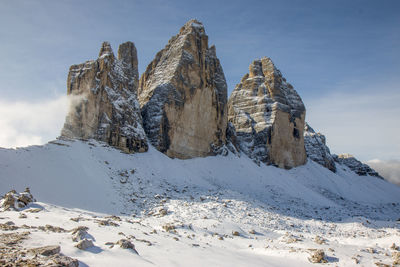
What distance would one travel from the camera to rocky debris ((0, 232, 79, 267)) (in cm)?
479

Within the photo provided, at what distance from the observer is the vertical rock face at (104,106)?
24789 millimetres

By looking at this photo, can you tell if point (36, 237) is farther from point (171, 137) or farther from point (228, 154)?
point (228, 154)

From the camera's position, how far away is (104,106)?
85.5 feet

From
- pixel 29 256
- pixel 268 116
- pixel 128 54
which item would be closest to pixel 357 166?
pixel 268 116

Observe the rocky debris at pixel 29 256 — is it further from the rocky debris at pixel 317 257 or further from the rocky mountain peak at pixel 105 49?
the rocky mountain peak at pixel 105 49

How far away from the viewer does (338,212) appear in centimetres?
2838

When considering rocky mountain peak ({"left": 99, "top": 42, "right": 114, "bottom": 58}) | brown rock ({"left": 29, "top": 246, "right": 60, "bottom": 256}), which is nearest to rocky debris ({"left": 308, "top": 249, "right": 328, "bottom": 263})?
brown rock ({"left": 29, "top": 246, "right": 60, "bottom": 256})

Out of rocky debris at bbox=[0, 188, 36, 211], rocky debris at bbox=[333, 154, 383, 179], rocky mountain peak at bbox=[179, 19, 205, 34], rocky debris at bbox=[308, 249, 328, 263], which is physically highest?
rocky mountain peak at bbox=[179, 19, 205, 34]

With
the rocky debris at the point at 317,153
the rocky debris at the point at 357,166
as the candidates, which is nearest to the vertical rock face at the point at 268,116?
the rocky debris at the point at 317,153

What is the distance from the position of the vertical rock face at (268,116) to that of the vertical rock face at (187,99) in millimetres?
8502

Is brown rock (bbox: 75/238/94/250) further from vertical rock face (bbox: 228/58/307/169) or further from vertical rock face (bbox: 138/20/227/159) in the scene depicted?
vertical rock face (bbox: 228/58/307/169)

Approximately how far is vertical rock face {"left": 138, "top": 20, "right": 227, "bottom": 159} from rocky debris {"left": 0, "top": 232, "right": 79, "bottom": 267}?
24199 mm

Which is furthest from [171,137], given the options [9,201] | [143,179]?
[9,201]

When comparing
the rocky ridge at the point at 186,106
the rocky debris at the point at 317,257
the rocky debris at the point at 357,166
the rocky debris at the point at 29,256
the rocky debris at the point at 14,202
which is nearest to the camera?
the rocky debris at the point at 29,256
